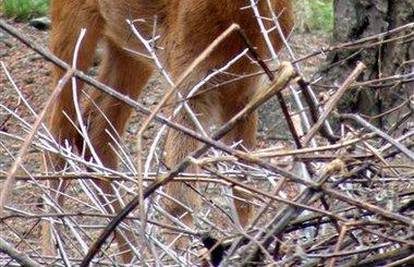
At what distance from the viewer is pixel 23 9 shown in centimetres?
1105

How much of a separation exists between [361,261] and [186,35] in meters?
3.34

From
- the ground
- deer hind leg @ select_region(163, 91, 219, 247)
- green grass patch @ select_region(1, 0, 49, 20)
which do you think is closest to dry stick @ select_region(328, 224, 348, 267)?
deer hind leg @ select_region(163, 91, 219, 247)

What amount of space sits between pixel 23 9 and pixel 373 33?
4.25 metres

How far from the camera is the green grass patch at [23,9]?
1099cm

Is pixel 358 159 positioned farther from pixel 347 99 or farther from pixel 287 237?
pixel 347 99

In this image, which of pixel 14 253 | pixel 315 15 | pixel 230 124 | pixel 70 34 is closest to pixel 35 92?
pixel 70 34

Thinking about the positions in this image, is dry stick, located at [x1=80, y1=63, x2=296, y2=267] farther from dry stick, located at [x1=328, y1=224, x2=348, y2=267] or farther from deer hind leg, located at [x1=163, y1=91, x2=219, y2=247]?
deer hind leg, located at [x1=163, y1=91, x2=219, y2=247]

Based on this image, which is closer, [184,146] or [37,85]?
[184,146]

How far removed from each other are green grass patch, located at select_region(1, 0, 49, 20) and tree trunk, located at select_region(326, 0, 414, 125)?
386 centimetres

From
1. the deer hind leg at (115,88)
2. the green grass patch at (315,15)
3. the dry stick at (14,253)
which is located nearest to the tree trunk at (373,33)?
the deer hind leg at (115,88)

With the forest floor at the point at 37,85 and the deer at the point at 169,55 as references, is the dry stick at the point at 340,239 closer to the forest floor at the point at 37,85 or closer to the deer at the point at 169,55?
the deer at the point at 169,55

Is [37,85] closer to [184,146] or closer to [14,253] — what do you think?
[184,146]

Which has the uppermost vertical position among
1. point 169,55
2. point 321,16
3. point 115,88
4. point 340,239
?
point 340,239

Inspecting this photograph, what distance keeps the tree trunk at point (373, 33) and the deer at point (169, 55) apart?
117cm
